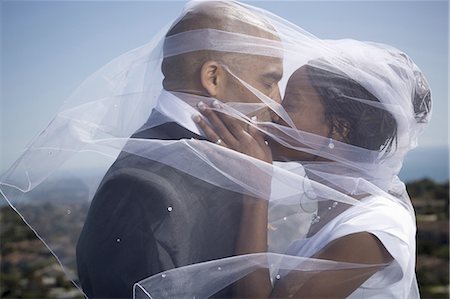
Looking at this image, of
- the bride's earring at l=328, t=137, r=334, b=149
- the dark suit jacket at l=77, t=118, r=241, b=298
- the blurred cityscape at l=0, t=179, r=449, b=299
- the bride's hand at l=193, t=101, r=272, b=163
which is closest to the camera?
the dark suit jacket at l=77, t=118, r=241, b=298

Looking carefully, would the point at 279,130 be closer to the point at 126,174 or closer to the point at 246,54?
the point at 246,54

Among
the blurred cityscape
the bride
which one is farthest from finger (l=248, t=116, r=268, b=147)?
the blurred cityscape

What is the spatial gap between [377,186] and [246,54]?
552mm

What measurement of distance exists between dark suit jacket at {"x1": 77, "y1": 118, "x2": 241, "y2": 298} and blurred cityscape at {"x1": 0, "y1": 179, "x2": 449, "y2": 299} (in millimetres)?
2393

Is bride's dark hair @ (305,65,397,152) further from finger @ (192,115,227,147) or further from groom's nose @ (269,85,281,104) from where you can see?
finger @ (192,115,227,147)

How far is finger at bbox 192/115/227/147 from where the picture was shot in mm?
1659

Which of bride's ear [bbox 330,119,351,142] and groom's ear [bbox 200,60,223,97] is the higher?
groom's ear [bbox 200,60,223,97]

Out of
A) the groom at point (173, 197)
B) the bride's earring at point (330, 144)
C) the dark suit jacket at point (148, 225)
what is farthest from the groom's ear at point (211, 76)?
the bride's earring at point (330, 144)

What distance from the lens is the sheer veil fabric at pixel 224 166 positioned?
5.21ft

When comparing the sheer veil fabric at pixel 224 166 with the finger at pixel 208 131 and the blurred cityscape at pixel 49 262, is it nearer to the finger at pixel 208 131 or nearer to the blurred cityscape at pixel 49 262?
the finger at pixel 208 131

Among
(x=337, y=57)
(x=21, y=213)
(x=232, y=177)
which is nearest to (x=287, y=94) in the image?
(x=337, y=57)

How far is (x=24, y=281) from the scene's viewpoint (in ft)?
15.2

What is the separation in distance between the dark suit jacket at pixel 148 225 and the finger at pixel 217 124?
0.13 metres

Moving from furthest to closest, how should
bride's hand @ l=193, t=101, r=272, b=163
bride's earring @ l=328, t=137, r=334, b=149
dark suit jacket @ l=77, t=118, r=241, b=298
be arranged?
1. bride's earring @ l=328, t=137, r=334, b=149
2. bride's hand @ l=193, t=101, r=272, b=163
3. dark suit jacket @ l=77, t=118, r=241, b=298
